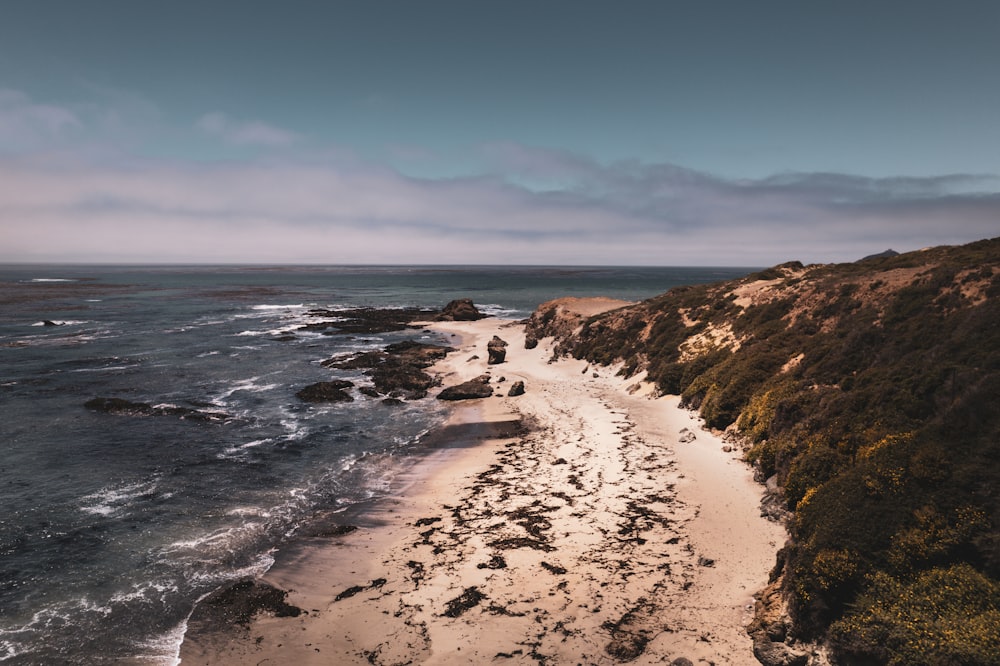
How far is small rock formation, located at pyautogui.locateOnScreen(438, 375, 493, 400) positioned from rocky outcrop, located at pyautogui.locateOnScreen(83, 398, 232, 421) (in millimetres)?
13596

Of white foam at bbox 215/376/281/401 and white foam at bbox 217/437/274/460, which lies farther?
white foam at bbox 215/376/281/401

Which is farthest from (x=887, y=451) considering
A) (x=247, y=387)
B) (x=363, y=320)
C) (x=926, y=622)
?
(x=363, y=320)

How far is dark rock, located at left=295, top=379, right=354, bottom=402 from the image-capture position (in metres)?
33.4

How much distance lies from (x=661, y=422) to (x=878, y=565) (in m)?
15.0

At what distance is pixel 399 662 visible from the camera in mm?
9945

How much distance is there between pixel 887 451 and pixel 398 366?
37.3 meters

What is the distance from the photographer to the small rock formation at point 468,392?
33.6 meters

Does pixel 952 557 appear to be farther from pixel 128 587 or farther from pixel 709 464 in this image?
pixel 128 587

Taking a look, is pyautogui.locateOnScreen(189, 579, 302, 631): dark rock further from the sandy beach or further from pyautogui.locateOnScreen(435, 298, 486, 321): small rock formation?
pyautogui.locateOnScreen(435, 298, 486, 321): small rock formation

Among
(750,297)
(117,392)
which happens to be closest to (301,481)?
(117,392)

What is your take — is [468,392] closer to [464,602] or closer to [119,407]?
[119,407]

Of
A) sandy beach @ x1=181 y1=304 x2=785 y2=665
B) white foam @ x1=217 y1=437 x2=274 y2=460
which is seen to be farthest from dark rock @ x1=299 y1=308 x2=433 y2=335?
sandy beach @ x1=181 y1=304 x2=785 y2=665

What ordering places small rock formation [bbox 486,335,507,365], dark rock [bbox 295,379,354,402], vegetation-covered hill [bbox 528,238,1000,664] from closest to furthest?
vegetation-covered hill [bbox 528,238,1000,664] → dark rock [bbox 295,379,354,402] → small rock formation [bbox 486,335,507,365]

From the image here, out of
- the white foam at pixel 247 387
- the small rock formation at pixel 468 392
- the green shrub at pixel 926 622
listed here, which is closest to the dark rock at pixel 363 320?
the white foam at pixel 247 387
